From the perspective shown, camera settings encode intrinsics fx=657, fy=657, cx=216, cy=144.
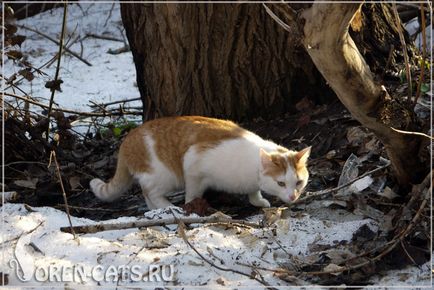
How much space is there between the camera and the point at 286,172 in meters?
4.03

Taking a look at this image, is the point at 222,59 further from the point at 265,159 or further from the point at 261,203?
the point at 261,203

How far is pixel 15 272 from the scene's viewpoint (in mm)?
2971

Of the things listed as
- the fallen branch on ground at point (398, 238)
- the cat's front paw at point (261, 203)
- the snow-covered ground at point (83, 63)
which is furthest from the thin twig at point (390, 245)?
the snow-covered ground at point (83, 63)

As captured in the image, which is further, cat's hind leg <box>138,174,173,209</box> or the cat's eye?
cat's hind leg <box>138,174,173,209</box>

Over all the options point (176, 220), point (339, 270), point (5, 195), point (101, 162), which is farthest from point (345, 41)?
point (101, 162)

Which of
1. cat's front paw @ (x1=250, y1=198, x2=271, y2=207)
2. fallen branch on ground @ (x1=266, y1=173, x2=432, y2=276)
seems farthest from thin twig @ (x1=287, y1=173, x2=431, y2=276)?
cat's front paw @ (x1=250, y1=198, x2=271, y2=207)

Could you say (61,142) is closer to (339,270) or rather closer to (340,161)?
(340,161)

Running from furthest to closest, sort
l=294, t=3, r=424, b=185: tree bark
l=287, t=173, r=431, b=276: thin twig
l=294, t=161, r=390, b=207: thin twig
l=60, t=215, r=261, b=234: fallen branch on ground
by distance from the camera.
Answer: l=294, t=161, r=390, b=207: thin twig → l=60, t=215, r=261, b=234: fallen branch on ground → l=287, t=173, r=431, b=276: thin twig → l=294, t=3, r=424, b=185: tree bark

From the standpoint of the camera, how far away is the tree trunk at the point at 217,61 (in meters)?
4.66

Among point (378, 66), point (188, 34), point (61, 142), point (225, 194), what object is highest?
point (188, 34)

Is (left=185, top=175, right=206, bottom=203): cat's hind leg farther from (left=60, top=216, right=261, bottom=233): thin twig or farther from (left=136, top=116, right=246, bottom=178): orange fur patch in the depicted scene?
(left=60, top=216, right=261, bottom=233): thin twig

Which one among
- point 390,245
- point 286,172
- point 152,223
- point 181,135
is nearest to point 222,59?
point 181,135

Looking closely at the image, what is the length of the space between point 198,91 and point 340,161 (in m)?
1.19

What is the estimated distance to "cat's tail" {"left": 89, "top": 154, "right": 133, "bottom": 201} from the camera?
14.1 feet
